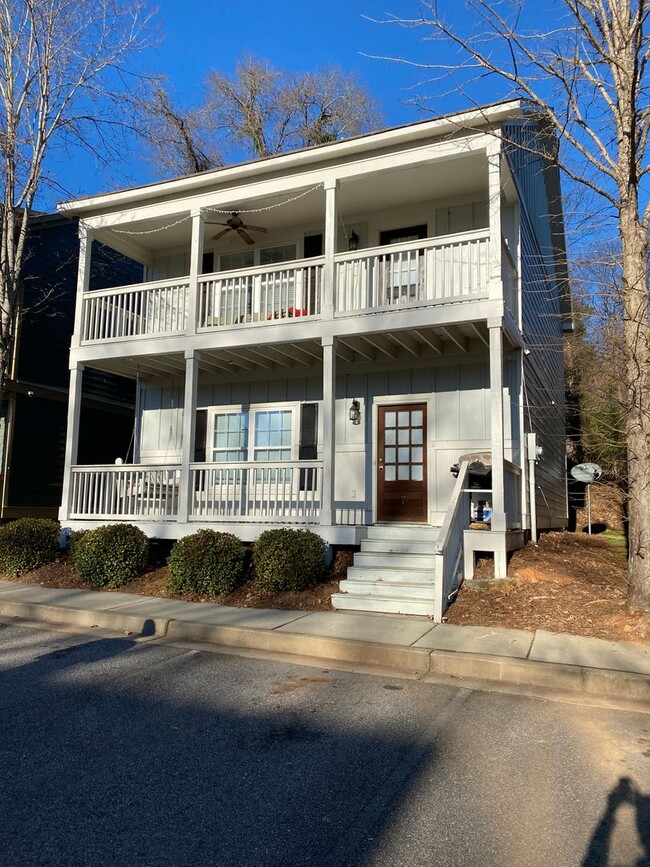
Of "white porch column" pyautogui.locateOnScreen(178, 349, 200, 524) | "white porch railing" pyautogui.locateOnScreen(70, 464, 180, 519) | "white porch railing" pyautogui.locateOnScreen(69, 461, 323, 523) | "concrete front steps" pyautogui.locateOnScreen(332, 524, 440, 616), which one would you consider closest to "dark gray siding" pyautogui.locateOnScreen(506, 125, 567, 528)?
"concrete front steps" pyautogui.locateOnScreen(332, 524, 440, 616)

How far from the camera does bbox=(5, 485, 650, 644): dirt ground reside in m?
6.77

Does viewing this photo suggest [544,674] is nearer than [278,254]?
Yes

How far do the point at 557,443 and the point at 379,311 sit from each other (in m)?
7.75

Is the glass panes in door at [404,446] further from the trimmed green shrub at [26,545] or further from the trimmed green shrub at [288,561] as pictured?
the trimmed green shrub at [26,545]

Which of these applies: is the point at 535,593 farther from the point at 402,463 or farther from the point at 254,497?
the point at 254,497

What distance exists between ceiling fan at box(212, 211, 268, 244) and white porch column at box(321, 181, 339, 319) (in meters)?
2.19

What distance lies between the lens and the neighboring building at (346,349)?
31.0 ft

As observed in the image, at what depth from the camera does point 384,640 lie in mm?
6453

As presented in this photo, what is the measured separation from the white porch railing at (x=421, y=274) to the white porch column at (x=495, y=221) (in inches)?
6.4

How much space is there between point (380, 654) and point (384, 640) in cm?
27

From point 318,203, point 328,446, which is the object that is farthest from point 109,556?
point 318,203

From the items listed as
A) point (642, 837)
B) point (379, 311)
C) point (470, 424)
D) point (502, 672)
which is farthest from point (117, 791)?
point (470, 424)

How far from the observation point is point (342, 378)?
11984 millimetres

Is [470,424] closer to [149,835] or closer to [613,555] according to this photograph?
[613,555]
